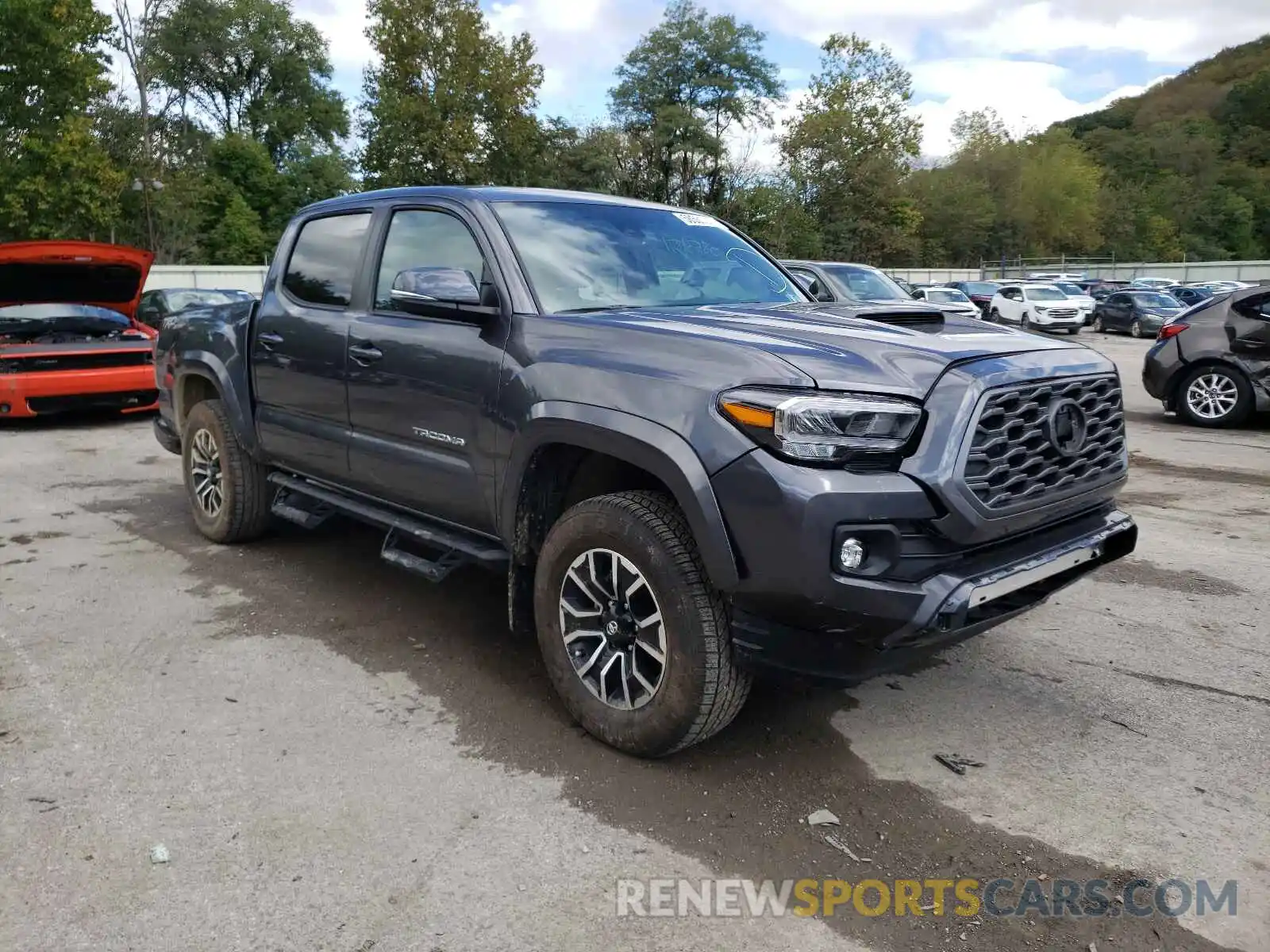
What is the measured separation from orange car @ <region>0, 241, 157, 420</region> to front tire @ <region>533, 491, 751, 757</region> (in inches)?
305

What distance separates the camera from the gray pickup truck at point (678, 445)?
2.79m

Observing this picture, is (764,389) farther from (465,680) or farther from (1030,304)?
(1030,304)

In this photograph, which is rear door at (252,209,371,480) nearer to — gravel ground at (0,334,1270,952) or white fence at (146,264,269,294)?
gravel ground at (0,334,1270,952)

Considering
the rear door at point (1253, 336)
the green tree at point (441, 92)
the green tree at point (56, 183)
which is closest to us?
the rear door at point (1253, 336)

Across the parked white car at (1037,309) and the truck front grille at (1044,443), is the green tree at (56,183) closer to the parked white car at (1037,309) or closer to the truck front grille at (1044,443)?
the truck front grille at (1044,443)

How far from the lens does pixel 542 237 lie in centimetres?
396

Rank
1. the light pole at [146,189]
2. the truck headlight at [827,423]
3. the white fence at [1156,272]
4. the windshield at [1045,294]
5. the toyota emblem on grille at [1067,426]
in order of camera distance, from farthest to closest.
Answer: the white fence at [1156,272] < the light pole at [146,189] < the windshield at [1045,294] < the toyota emblem on grille at [1067,426] < the truck headlight at [827,423]

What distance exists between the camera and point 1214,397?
1055cm

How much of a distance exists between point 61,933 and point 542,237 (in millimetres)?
2825

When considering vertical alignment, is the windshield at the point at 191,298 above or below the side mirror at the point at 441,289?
below

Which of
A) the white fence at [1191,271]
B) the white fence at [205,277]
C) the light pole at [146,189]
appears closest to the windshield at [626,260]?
the white fence at [205,277]

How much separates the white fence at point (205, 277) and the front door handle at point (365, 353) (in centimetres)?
2548

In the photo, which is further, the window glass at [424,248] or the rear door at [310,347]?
the rear door at [310,347]

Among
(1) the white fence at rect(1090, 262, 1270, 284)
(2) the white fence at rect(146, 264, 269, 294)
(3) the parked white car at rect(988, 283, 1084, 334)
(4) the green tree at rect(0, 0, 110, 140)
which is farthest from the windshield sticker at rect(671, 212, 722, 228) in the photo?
(1) the white fence at rect(1090, 262, 1270, 284)
